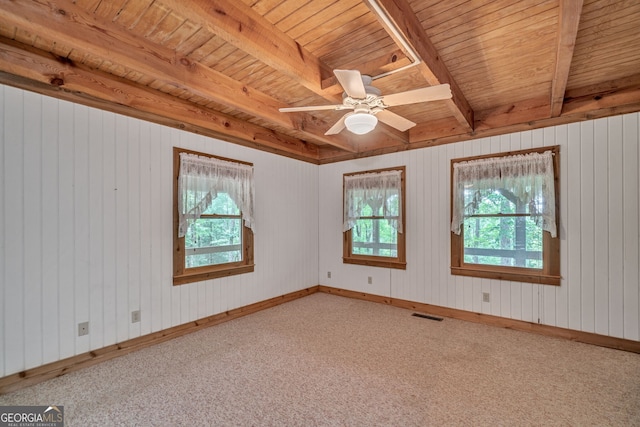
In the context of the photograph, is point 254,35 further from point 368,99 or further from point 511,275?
point 511,275

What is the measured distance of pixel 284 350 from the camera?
9.69 ft

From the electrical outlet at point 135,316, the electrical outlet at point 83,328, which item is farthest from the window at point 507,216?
the electrical outlet at point 83,328

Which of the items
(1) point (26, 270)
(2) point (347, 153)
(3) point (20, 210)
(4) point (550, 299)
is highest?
(2) point (347, 153)

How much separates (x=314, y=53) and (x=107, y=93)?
1.98m

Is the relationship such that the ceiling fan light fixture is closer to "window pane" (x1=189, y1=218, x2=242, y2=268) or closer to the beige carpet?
the beige carpet

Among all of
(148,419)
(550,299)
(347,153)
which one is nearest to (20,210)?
(148,419)

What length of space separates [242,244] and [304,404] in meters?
2.44

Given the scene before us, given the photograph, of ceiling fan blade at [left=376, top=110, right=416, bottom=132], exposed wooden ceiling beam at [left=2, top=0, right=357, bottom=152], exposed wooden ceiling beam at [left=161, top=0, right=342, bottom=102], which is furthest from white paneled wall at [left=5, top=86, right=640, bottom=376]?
exposed wooden ceiling beam at [left=161, top=0, right=342, bottom=102]

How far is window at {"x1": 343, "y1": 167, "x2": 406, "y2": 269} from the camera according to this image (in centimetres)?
445

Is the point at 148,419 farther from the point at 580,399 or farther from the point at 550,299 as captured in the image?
the point at 550,299

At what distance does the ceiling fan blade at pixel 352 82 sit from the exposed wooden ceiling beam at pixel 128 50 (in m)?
1.36

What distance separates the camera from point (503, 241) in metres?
3.65

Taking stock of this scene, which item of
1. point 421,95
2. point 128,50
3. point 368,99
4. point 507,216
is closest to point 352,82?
point 368,99

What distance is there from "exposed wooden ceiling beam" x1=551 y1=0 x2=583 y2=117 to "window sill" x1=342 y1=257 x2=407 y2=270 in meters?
2.71
